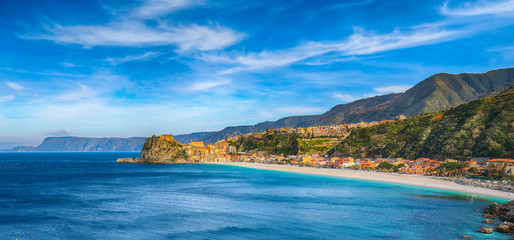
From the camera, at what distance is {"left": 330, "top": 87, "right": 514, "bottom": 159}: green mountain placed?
65812 mm

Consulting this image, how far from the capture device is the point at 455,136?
75062mm

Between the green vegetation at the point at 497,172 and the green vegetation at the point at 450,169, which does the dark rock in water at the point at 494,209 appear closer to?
the green vegetation at the point at 497,172

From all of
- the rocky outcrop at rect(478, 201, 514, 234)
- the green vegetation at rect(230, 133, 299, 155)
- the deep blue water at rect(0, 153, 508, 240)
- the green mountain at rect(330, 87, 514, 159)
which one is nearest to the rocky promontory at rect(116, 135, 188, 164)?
the green vegetation at rect(230, 133, 299, 155)

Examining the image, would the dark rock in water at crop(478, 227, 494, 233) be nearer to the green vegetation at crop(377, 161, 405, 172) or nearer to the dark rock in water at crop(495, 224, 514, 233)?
the dark rock in water at crop(495, 224, 514, 233)

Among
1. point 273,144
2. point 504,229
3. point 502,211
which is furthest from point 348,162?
point 504,229

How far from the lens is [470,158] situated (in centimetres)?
6600

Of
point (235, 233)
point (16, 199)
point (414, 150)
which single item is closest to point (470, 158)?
point (414, 150)

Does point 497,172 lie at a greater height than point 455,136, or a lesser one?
lesser

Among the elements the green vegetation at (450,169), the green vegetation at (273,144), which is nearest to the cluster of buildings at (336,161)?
the green vegetation at (450,169)

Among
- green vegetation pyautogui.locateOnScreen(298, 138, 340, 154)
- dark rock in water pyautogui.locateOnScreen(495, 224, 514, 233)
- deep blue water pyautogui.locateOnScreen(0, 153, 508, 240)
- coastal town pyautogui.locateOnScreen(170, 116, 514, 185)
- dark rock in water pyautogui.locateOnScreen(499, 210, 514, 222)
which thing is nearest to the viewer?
dark rock in water pyautogui.locateOnScreen(495, 224, 514, 233)

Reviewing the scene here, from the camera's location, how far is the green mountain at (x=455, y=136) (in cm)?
6581

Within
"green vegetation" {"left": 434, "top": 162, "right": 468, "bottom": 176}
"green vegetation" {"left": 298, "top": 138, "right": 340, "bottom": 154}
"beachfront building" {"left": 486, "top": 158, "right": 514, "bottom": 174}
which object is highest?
"green vegetation" {"left": 298, "top": 138, "right": 340, "bottom": 154}

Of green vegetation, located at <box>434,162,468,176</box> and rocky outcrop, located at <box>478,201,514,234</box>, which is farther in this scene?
green vegetation, located at <box>434,162,468,176</box>

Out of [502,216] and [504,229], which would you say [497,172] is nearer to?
[502,216]
